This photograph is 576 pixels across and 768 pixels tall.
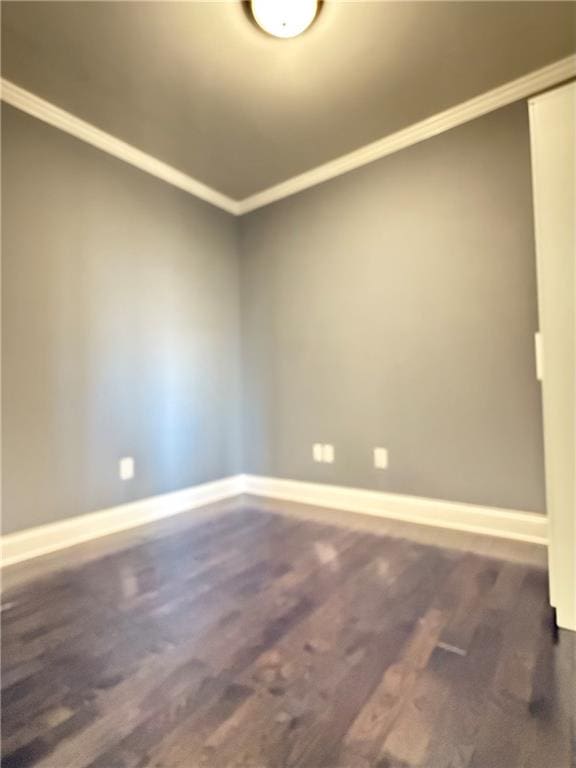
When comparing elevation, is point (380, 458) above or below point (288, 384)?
below

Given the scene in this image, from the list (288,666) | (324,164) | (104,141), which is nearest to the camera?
(288,666)

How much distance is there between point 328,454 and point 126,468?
137 cm

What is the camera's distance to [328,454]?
301cm

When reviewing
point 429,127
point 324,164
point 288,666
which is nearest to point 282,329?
point 324,164

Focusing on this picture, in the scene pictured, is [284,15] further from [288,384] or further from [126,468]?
[126,468]

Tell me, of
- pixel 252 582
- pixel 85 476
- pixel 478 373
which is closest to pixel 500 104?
pixel 478 373

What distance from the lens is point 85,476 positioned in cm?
245

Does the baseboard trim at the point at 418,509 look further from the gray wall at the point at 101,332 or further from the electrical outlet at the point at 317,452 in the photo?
the gray wall at the point at 101,332

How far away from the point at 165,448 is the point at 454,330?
205 centimetres

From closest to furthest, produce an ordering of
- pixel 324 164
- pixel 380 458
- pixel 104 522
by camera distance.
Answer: pixel 104 522 < pixel 380 458 < pixel 324 164

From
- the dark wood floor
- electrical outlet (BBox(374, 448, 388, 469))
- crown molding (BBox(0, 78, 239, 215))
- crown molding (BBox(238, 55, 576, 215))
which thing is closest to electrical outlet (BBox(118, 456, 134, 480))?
the dark wood floor

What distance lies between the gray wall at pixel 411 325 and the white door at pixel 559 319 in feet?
2.76

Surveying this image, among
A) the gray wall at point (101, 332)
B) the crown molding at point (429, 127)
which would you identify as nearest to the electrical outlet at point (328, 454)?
the gray wall at point (101, 332)

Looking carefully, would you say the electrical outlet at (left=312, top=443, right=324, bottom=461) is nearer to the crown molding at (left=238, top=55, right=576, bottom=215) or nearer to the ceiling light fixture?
the crown molding at (left=238, top=55, right=576, bottom=215)
